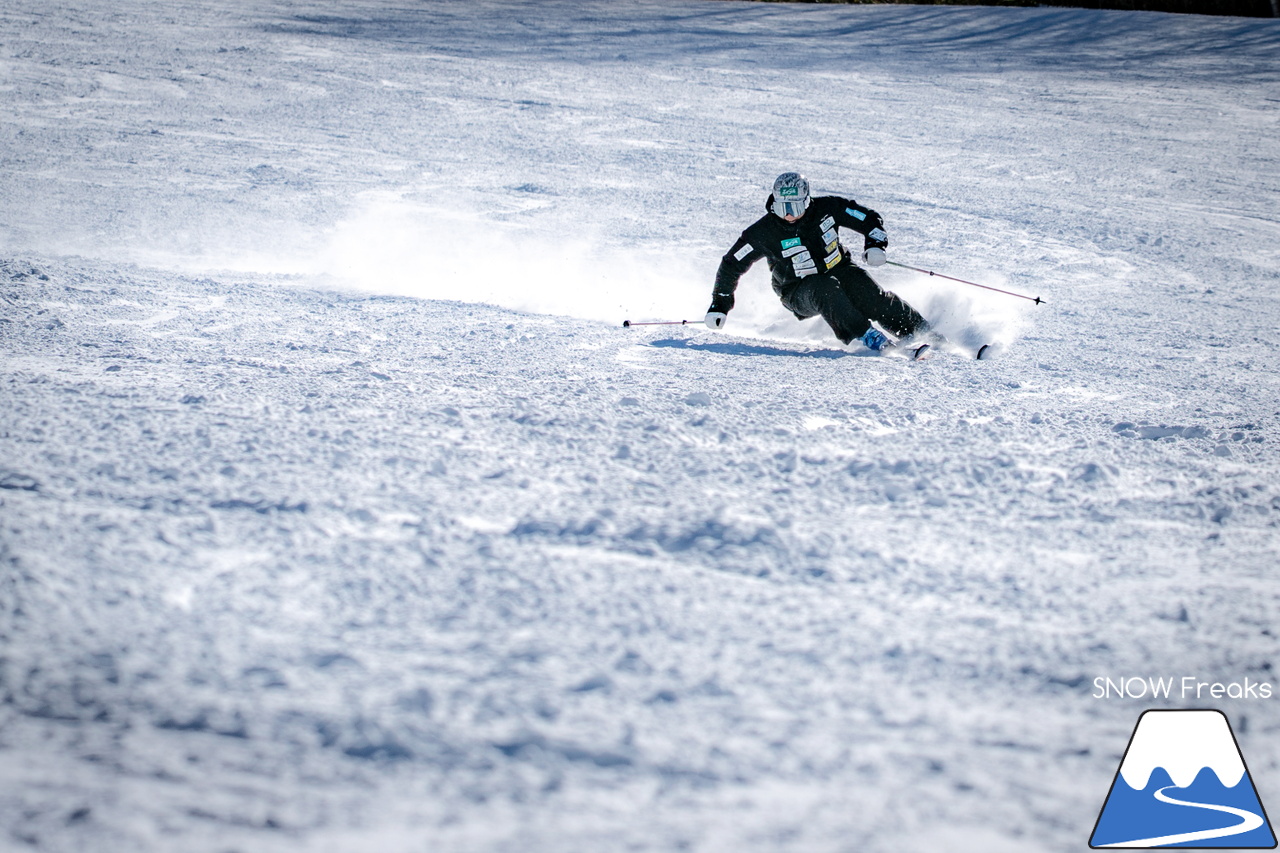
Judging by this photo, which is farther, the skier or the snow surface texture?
the skier

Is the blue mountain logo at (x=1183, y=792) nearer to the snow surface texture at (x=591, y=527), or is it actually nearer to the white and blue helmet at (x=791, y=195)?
the snow surface texture at (x=591, y=527)

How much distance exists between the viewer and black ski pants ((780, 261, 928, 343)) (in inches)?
222

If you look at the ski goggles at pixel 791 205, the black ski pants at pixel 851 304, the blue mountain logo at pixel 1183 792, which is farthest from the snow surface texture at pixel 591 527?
the ski goggles at pixel 791 205

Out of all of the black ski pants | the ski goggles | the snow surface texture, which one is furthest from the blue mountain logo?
the ski goggles

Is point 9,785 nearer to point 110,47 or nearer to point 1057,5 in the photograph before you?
point 110,47

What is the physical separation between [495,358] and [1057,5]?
19.1 metres

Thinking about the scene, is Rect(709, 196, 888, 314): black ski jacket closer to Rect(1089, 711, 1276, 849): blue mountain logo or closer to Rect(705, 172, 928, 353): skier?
Rect(705, 172, 928, 353): skier

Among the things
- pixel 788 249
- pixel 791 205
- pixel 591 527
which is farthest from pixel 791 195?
pixel 591 527

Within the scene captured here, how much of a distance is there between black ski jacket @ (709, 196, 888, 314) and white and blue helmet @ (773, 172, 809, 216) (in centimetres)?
7

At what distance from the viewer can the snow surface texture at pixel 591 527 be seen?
7.31 feet

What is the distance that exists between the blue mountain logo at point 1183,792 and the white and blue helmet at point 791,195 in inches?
154

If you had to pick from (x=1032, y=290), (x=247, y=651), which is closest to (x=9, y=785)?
(x=247, y=651)

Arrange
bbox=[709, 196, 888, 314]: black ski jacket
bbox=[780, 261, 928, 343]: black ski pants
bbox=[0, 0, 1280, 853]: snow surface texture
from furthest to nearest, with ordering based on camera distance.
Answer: bbox=[709, 196, 888, 314]: black ski jacket, bbox=[780, 261, 928, 343]: black ski pants, bbox=[0, 0, 1280, 853]: snow surface texture

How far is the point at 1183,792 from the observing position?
242cm
